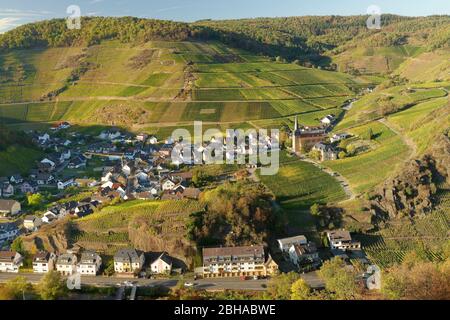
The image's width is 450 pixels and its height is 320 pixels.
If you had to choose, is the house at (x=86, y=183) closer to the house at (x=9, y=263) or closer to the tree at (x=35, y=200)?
the tree at (x=35, y=200)

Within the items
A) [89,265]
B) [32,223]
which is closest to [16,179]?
[32,223]

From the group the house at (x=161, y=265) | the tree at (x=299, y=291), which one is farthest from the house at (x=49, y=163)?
the tree at (x=299, y=291)

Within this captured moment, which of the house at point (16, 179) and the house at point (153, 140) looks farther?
the house at point (153, 140)

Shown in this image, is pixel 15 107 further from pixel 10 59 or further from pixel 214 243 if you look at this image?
pixel 214 243

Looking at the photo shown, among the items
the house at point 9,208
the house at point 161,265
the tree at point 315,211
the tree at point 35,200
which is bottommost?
the house at point 161,265

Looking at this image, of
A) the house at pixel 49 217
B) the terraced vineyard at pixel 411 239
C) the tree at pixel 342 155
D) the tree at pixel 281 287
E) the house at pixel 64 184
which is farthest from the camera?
the tree at pixel 342 155

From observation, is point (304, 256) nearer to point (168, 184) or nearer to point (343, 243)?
A: point (343, 243)

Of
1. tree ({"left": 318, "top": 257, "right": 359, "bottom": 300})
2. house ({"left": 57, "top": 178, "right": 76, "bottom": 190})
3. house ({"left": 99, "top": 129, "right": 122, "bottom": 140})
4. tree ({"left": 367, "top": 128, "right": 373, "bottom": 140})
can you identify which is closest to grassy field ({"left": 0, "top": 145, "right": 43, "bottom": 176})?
house ({"left": 57, "top": 178, "right": 76, "bottom": 190})
